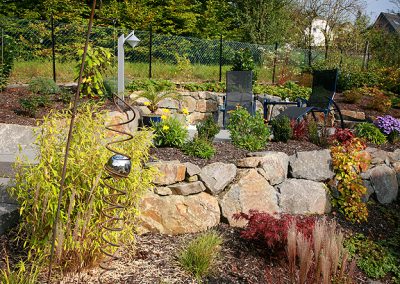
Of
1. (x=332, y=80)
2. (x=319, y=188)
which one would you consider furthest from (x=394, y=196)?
(x=332, y=80)

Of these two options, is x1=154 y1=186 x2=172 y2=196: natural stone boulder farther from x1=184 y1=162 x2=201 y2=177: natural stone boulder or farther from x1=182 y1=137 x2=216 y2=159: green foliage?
x1=182 y1=137 x2=216 y2=159: green foliage

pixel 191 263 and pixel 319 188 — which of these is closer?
pixel 191 263

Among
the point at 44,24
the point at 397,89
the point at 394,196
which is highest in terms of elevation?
the point at 44,24

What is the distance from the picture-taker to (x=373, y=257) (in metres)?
4.43

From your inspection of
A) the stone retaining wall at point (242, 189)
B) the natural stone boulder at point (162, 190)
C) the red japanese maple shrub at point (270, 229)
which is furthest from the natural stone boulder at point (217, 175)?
the red japanese maple shrub at point (270, 229)

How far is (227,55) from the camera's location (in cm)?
1281

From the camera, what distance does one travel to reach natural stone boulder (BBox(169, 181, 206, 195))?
428cm

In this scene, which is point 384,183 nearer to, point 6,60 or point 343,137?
point 343,137

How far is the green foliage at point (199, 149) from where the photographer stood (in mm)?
4871

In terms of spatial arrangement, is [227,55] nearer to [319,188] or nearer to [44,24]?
[44,24]

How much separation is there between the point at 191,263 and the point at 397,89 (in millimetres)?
9938

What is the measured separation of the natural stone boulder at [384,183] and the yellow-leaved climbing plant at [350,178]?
418mm

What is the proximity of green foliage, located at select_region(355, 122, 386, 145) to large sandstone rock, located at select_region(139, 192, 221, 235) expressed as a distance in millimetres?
3360

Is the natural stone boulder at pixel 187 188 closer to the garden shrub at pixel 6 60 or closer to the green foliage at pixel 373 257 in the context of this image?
the green foliage at pixel 373 257
